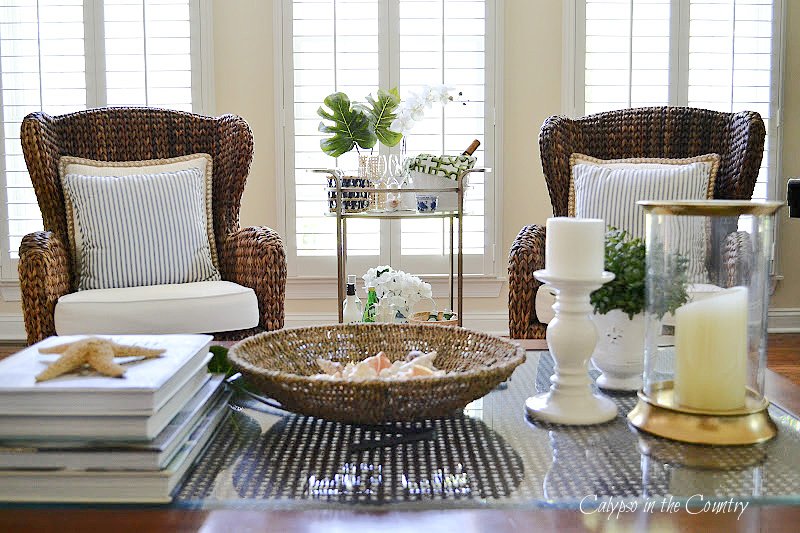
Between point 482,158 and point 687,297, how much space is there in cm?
293

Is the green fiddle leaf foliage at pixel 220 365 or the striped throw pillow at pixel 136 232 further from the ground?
the striped throw pillow at pixel 136 232

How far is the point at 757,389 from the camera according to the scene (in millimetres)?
1201

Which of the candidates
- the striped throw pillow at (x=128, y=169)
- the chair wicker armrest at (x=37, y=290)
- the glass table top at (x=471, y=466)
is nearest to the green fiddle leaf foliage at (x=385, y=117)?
the striped throw pillow at (x=128, y=169)

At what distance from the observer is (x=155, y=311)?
2.47 meters

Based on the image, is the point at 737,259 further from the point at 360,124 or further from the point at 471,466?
the point at 360,124

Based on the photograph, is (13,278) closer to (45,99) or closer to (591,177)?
(45,99)

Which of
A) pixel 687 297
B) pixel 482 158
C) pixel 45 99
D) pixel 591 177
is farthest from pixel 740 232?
pixel 45 99

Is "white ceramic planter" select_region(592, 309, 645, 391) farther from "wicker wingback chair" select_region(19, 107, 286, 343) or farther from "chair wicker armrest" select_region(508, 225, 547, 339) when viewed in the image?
"wicker wingback chair" select_region(19, 107, 286, 343)

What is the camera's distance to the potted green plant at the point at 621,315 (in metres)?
1.36

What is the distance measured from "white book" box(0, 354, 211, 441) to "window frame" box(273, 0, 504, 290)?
9.97 feet

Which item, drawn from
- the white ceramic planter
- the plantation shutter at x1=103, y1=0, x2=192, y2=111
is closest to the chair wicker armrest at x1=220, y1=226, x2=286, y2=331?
the white ceramic planter

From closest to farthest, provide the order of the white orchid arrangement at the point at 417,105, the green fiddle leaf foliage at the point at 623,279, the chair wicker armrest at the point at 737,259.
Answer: the chair wicker armrest at the point at 737,259 < the green fiddle leaf foliage at the point at 623,279 < the white orchid arrangement at the point at 417,105

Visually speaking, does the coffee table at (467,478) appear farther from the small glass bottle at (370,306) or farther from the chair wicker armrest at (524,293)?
the small glass bottle at (370,306)

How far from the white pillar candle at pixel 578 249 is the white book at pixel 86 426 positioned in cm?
59
